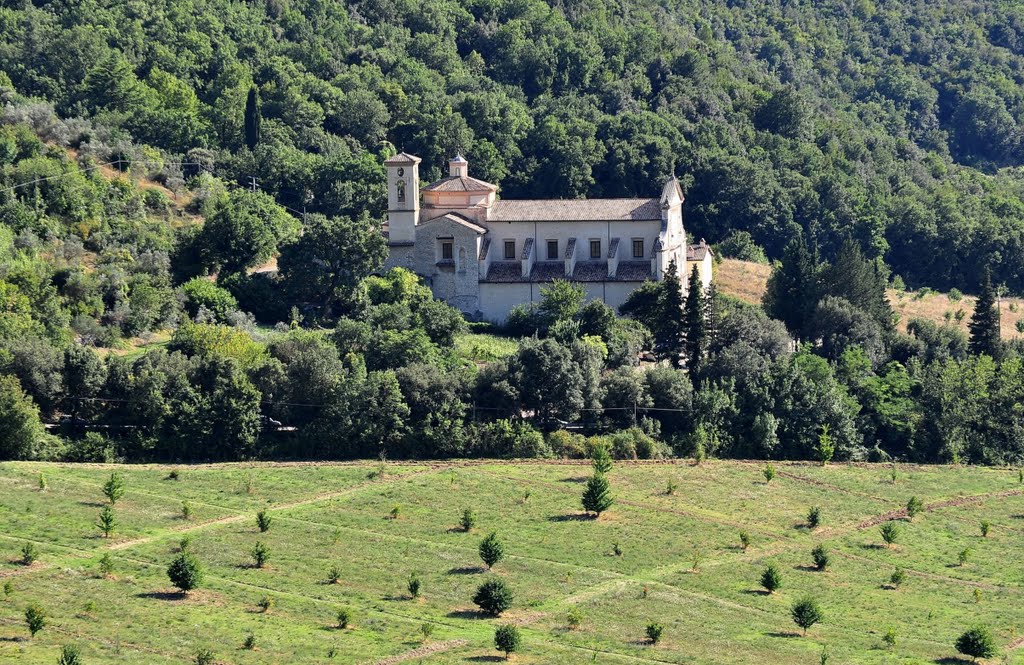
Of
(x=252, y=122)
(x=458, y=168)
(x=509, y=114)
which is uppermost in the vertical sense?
(x=509, y=114)

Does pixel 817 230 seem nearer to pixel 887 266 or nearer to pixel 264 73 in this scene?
pixel 887 266

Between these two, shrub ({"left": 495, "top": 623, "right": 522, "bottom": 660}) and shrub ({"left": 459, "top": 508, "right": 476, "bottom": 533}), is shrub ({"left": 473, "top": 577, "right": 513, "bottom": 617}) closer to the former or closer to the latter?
shrub ({"left": 495, "top": 623, "right": 522, "bottom": 660})

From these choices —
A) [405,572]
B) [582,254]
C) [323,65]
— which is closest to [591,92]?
[323,65]

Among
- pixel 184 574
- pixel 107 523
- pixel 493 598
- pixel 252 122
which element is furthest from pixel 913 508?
pixel 252 122

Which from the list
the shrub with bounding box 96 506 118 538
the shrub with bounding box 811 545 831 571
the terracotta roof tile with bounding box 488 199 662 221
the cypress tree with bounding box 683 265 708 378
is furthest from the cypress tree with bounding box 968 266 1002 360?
the shrub with bounding box 96 506 118 538

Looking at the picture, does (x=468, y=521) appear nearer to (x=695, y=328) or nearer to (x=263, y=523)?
(x=263, y=523)
